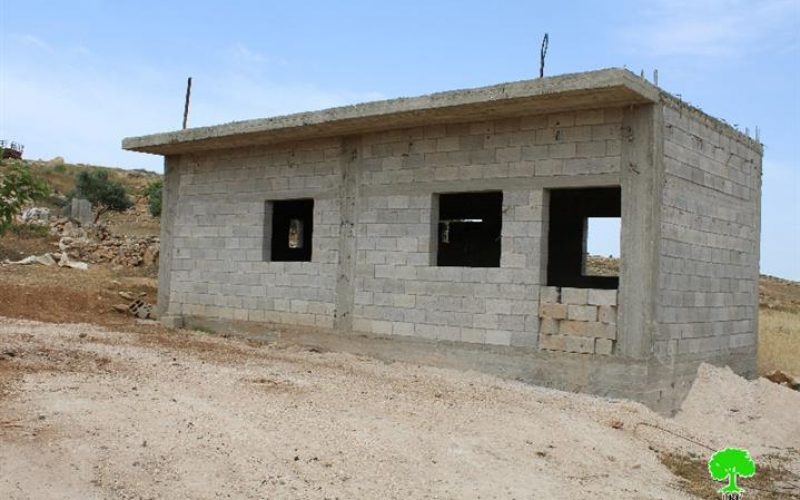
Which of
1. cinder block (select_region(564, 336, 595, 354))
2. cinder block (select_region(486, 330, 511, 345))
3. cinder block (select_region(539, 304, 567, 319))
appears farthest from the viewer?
cinder block (select_region(486, 330, 511, 345))

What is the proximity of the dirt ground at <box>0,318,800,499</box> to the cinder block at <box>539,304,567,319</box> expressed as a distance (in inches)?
36.5

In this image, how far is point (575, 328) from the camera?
9.27 meters

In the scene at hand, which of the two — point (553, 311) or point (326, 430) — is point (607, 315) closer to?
point (553, 311)

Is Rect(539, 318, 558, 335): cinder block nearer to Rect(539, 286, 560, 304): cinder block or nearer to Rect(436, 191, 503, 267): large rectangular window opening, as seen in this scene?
Rect(539, 286, 560, 304): cinder block

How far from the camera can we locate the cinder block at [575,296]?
922 cm

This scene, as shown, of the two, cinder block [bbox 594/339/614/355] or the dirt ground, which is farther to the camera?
cinder block [bbox 594/339/614/355]

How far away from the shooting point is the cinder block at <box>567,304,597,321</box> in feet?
30.0

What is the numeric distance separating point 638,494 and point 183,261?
10216 millimetres

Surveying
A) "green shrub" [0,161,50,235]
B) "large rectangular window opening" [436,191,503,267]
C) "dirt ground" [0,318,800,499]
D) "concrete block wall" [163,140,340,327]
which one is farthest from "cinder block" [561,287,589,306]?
"green shrub" [0,161,50,235]

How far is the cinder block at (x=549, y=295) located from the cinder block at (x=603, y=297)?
1.41 ft

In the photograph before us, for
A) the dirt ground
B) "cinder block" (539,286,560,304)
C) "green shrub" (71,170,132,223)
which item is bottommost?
the dirt ground

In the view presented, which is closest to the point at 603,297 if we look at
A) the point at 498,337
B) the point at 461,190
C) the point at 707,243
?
the point at 498,337

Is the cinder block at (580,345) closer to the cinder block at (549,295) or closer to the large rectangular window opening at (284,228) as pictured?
the cinder block at (549,295)

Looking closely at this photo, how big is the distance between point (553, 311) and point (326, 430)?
380cm
